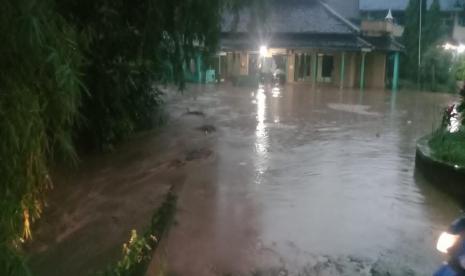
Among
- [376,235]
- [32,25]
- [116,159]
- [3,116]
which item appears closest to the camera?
[32,25]

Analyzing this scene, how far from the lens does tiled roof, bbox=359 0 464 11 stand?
3628cm

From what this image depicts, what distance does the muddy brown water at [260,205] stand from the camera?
18.1 feet

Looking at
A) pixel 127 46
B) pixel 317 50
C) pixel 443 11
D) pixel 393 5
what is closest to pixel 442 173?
pixel 127 46

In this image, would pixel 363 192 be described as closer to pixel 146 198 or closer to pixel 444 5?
pixel 146 198

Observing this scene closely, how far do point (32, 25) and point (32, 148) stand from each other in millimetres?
1035

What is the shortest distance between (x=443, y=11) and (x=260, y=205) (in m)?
34.4

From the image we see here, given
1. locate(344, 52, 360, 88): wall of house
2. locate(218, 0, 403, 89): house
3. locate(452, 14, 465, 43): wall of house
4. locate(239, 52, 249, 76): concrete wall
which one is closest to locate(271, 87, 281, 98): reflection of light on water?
locate(218, 0, 403, 89): house

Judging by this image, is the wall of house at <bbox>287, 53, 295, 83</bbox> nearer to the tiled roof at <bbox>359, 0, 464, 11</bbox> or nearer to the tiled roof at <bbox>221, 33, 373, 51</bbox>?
the tiled roof at <bbox>221, 33, 373, 51</bbox>

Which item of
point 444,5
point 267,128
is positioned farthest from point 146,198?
point 444,5

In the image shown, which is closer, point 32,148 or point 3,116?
point 3,116

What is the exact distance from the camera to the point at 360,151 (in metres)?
11.6

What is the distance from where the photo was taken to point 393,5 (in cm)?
3894

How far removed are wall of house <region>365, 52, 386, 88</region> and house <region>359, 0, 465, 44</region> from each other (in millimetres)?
6177

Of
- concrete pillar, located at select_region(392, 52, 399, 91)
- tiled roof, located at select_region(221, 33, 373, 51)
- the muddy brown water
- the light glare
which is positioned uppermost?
tiled roof, located at select_region(221, 33, 373, 51)
